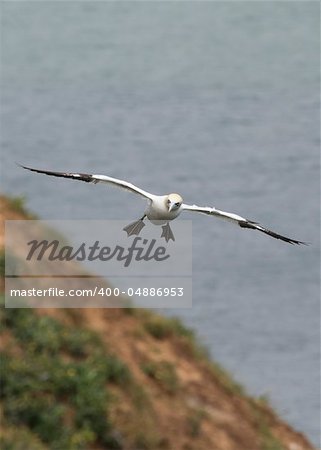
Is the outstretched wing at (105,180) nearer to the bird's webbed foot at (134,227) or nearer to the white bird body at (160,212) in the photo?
the white bird body at (160,212)

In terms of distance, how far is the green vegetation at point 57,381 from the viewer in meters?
24.1

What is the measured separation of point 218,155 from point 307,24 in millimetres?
22180

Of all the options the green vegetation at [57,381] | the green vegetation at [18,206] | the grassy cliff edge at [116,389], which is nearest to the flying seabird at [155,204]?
the grassy cliff edge at [116,389]

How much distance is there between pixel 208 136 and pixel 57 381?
106 ft

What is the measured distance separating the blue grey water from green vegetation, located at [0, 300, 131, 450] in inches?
204

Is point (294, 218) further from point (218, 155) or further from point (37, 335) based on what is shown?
point (37, 335)

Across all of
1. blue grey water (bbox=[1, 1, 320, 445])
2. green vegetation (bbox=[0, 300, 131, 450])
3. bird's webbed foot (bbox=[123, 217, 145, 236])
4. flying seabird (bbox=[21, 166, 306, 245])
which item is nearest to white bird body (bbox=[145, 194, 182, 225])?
flying seabird (bbox=[21, 166, 306, 245])

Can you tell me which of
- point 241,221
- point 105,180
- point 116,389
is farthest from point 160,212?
point 116,389

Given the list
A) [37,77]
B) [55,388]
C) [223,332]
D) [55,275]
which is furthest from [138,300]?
[37,77]

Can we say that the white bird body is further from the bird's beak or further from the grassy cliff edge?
the grassy cliff edge

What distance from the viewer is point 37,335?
25656 millimetres

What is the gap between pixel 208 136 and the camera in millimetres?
56875

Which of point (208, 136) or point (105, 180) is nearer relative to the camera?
point (105, 180)

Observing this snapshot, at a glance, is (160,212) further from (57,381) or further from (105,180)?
(57,381)
